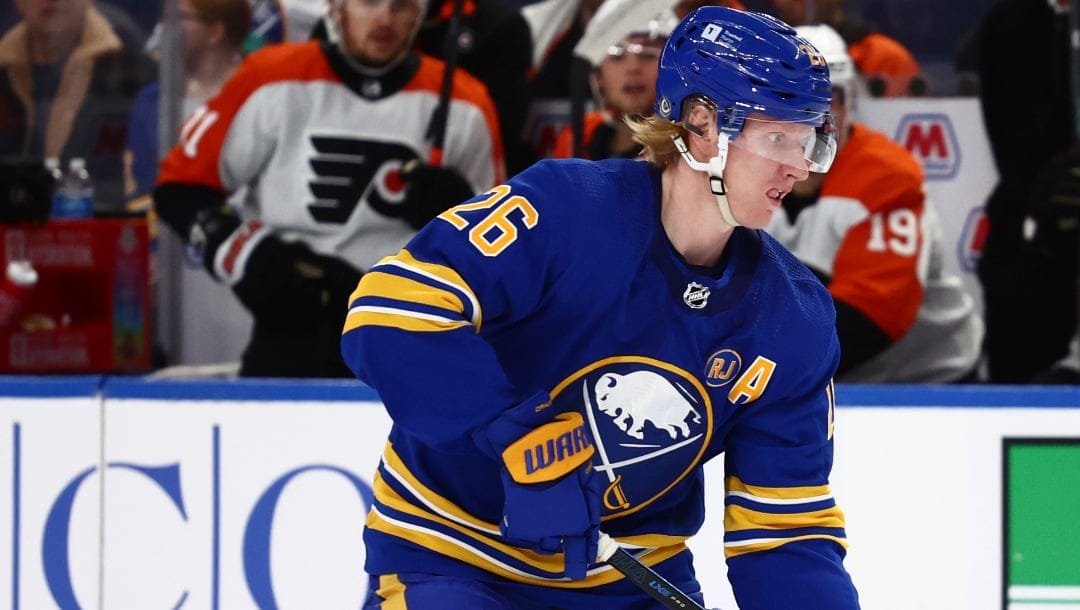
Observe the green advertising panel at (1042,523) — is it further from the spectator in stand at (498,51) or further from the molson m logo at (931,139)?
the spectator in stand at (498,51)

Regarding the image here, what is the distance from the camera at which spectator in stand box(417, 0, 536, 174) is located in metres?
3.72

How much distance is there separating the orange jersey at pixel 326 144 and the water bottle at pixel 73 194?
0.75ft

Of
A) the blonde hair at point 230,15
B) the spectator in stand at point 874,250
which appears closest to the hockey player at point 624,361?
the spectator in stand at point 874,250

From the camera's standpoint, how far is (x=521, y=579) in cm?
213

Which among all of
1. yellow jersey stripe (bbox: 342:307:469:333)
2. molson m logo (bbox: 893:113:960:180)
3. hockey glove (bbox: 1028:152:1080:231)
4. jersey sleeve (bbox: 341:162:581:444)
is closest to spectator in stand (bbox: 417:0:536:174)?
molson m logo (bbox: 893:113:960:180)

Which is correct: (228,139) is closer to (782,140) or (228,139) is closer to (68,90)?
(68,90)

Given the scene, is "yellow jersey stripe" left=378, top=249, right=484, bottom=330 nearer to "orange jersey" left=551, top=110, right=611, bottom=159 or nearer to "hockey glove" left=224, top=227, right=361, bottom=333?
"hockey glove" left=224, top=227, right=361, bottom=333

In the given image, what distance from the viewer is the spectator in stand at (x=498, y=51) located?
372 cm

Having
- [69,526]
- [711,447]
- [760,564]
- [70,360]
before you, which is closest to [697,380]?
[711,447]

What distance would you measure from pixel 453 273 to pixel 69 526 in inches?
56.1

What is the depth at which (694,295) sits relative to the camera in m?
2.05

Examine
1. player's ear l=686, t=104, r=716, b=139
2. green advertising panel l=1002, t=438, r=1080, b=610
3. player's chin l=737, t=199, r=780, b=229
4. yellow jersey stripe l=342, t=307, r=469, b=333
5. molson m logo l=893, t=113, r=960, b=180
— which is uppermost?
molson m logo l=893, t=113, r=960, b=180

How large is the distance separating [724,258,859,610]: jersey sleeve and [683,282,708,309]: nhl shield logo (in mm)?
96

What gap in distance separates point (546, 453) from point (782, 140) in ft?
1.63
